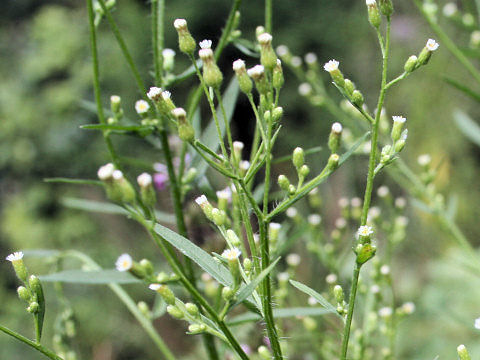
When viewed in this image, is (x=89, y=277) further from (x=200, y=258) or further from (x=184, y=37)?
(x=184, y=37)

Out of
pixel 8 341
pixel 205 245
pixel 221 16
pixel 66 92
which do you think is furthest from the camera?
pixel 221 16

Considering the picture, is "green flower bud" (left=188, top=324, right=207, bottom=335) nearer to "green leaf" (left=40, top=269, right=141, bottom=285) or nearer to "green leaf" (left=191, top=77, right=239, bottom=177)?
"green leaf" (left=40, top=269, right=141, bottom=285)

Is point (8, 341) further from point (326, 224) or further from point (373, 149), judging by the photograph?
point (373, 149)

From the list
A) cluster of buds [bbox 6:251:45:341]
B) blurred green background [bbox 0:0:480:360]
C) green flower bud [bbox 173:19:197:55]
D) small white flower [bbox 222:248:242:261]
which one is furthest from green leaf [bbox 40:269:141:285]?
blurred green background [bbox 0:0:480:360]

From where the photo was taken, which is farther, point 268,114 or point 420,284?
point 420,284

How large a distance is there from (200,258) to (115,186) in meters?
0.16

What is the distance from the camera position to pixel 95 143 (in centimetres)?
357

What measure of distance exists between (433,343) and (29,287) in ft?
4.59

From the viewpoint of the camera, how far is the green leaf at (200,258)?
0.61m

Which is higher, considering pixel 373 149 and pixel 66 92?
pixel 373 149

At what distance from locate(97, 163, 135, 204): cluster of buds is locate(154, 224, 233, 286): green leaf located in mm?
101

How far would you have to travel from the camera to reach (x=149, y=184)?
0.55 meters

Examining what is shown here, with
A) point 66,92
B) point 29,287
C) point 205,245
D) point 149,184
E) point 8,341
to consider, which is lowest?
point 8,341

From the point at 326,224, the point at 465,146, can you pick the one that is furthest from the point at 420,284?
the point at 465,146
